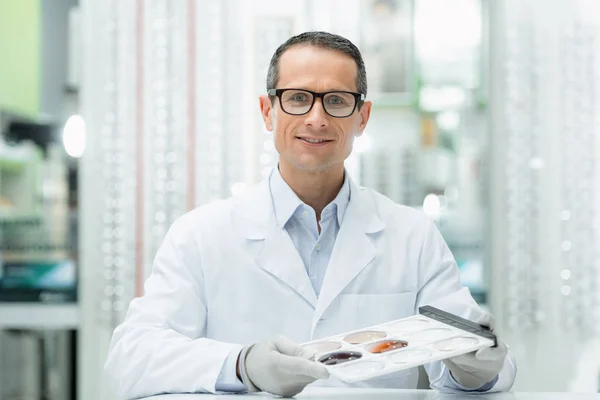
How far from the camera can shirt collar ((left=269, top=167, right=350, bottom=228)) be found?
1.45 metres

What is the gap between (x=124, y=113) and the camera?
270 centimetres

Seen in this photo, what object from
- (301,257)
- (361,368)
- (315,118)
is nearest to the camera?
(361,368)

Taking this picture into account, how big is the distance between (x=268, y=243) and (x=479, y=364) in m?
0.51

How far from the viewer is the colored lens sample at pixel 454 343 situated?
98 centimetres

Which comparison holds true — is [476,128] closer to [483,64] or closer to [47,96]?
[483,64]

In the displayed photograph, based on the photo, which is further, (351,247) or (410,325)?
(351,247)

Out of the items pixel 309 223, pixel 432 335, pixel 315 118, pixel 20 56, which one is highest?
pixel 20 56

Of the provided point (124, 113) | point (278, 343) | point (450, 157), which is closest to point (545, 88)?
point (450, 157)

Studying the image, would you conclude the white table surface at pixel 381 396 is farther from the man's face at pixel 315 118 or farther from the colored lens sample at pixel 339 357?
the man's face at pixel 315 118

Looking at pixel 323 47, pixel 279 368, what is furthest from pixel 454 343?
pixel 323 47

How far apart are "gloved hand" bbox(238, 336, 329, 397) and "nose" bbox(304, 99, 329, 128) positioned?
0.45 m

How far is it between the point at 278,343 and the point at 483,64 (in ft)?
6.33

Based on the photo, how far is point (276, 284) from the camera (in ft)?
4.54

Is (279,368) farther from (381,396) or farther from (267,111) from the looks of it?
(267,111)
